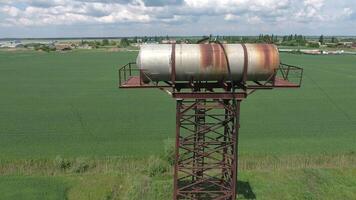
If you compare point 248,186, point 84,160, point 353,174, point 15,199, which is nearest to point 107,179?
point 84,160

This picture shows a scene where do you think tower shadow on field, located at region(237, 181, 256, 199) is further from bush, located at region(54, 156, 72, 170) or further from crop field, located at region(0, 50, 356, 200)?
bush, located at region(54, 156, 72, 170)

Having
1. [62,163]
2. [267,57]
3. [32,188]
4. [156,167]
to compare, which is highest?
[267,57]

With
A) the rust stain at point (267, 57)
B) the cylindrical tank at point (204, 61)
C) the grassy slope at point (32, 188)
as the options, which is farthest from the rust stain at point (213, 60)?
the grassy slope at point (32, 188)

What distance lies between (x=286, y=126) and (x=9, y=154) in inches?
932

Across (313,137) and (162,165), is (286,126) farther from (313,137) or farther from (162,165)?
(162,165)

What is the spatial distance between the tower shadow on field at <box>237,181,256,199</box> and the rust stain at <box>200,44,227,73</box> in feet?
27.8

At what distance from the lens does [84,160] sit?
24.5m

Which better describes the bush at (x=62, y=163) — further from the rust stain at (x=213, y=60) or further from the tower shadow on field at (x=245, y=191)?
the rust stain at (x=213, y=60)

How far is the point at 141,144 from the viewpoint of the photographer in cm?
2927

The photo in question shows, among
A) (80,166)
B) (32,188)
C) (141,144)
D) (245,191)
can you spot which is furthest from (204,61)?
(141,144)

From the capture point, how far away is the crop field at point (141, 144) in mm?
20641

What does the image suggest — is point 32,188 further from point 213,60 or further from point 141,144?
point 213,60

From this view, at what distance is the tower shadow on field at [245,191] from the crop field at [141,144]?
0.05 meters

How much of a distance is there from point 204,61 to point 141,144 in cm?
1651
